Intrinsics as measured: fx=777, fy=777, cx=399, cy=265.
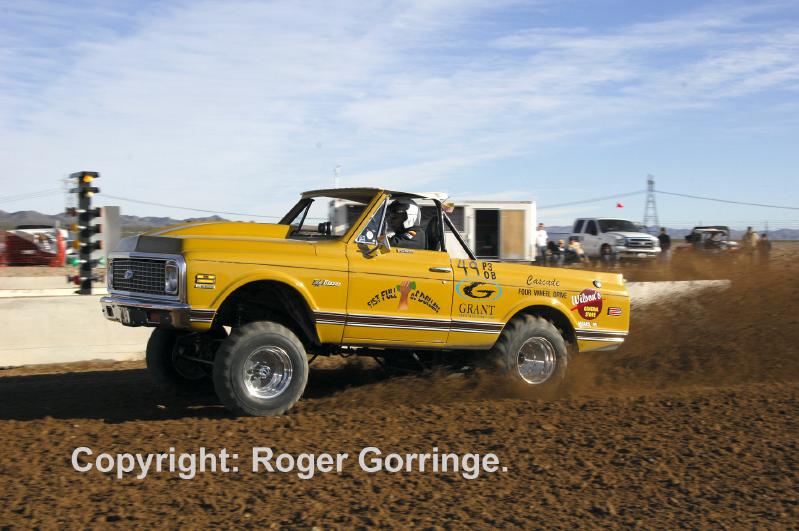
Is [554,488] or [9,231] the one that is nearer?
[554,488]

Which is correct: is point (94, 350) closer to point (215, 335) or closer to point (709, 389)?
point (215, 335)

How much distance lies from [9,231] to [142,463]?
21.3m

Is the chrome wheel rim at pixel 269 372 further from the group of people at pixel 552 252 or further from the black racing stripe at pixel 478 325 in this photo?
the group of people at pixel 552 252

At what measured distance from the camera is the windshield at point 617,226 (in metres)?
28.8

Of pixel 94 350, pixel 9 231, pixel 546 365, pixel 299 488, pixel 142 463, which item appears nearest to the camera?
pixel 299 488

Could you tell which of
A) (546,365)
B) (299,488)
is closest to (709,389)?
(546,365)

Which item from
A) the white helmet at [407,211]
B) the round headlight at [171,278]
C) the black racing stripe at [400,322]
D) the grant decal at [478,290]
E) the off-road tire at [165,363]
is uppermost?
the white helmet at [407,211]

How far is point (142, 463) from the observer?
16.8 feet

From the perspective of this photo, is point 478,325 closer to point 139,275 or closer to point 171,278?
point 171,278

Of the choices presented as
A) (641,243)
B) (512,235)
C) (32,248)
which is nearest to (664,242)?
(641,243)

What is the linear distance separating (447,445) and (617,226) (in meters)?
24.7

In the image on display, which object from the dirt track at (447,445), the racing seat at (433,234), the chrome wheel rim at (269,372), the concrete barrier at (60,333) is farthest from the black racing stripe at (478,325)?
the concrete barrier at (60,333)

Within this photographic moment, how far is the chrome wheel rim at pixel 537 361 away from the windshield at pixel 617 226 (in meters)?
21.9

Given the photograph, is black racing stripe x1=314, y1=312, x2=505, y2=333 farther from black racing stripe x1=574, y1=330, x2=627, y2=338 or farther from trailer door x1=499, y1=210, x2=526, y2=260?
trailer door x1=499, y1=210, x2=526, y2=260
